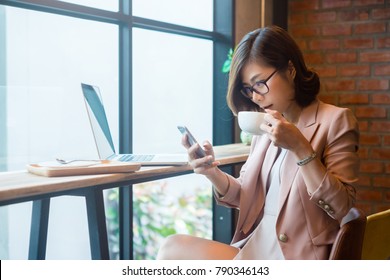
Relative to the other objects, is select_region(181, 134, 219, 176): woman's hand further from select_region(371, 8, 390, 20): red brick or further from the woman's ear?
select_region(371, 8, 390, 20): red brick

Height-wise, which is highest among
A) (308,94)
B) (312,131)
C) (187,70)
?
(187,70)

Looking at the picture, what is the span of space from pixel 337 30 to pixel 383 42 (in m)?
0.28

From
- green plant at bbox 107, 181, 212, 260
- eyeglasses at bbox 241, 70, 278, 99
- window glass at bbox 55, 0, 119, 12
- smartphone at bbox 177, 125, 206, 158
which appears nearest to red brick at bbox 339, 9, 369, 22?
green plant at bbox 107, 181, 212, 260

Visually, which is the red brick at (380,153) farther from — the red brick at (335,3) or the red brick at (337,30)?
the red brick at (335,3)

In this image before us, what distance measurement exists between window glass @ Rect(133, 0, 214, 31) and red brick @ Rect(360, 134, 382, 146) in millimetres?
Result: 1112

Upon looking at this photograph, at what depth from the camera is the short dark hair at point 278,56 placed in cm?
143

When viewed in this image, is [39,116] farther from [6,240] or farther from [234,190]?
[234,190]

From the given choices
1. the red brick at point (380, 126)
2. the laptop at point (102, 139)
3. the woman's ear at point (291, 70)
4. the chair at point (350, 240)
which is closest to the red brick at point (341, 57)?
the red brick at point (380, 126)

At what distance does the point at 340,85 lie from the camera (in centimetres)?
318

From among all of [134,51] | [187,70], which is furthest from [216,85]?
[134,51]

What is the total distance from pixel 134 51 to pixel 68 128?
55 cm

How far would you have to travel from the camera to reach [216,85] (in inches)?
125

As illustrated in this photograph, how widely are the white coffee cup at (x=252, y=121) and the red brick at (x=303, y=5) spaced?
201cm

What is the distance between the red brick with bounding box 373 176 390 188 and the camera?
3.07 m
